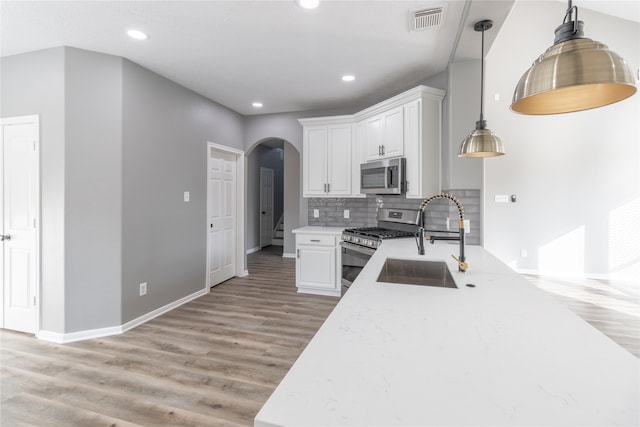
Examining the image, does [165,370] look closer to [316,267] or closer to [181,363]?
[181,363]

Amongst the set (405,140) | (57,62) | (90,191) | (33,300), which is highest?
(57,62)

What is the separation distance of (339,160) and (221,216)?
196 centimetres

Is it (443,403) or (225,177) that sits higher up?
(225,177)

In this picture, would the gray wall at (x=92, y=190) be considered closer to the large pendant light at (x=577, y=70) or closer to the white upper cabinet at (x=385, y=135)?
the white upper cabinet at (x=385, y=135)

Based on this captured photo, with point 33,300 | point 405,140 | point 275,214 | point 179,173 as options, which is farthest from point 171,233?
point 275,214

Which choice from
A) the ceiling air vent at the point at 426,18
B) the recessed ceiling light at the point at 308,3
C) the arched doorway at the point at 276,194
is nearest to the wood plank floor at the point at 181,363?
the recessed ceiling light at the point at 308,3

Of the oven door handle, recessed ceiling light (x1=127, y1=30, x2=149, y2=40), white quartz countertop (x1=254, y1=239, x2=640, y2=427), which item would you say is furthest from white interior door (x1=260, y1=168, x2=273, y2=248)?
white quartz countertop (x1=254, y1=239, x2=640, y2=427)

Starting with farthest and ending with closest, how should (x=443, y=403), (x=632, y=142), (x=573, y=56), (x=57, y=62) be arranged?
(x=632, y=142), (x=57, y=62), (x=573, y=56), (x=443, y=403)

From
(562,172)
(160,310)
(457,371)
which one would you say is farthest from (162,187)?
(562,172)

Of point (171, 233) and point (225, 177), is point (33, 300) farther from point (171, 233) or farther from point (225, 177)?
point (225, 177)

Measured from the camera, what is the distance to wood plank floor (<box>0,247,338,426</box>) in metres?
1.87

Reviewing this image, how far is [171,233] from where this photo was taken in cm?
362

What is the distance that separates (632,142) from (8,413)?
752 cm

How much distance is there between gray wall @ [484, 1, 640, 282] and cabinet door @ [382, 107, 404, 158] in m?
2.41
